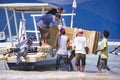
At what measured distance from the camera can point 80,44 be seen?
15.9 m

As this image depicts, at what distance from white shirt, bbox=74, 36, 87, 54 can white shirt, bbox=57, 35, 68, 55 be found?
394mm

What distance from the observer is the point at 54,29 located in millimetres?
16562

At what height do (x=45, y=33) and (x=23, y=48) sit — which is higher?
(x=45, y=33)

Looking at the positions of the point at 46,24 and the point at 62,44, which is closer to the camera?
the point at 62,44

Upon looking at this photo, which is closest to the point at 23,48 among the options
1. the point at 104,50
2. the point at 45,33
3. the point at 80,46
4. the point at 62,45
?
the point at 45,33

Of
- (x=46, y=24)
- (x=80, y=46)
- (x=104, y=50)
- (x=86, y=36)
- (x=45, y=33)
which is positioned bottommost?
(x=104, y=50)

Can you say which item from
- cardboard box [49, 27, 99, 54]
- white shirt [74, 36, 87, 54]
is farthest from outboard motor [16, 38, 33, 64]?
white shirt [74, 36, 87, 54]

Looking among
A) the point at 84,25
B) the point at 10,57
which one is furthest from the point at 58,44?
the point at 84,25

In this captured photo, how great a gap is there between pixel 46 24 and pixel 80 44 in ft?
4.83

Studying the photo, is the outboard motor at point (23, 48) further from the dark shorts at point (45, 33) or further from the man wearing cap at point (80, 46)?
the man wearing cap at point (80, 46)

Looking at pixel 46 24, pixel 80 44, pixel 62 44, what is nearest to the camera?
pixel 80 44

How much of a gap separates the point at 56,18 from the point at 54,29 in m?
0.39

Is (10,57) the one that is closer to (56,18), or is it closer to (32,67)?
(32,67)

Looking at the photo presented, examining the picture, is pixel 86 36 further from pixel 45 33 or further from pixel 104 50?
pixel 45 33
